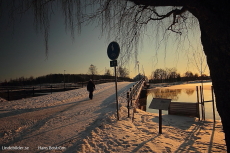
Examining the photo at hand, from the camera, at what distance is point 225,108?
1.70 m

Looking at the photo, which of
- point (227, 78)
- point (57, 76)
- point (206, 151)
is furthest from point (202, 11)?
point (57, 76)

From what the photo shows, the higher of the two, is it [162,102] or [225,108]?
[225,108]

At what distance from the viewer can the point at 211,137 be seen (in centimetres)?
482

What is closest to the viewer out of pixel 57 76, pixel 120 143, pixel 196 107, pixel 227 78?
pixel 227 78

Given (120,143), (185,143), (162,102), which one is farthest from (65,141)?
(185,143)

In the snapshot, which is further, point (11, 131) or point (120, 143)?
point (11, 131)

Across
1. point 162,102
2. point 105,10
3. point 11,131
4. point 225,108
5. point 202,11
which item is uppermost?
point 105,10

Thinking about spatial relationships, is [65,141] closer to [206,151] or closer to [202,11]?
[206,151]

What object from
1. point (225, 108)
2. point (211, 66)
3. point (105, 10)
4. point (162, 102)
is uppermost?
point (105, 10)

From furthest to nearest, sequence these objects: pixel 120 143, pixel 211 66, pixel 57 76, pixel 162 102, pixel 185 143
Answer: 1. pixel 57 76
2. pixel 162 102
3. pixel 185 143
4. pixel 120 143
5. pixel 211 66

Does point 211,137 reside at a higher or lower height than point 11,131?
lower

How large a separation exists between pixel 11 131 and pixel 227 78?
19.4 feet

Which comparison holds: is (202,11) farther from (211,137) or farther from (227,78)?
(211,137)

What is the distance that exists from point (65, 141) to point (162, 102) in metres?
3.09
